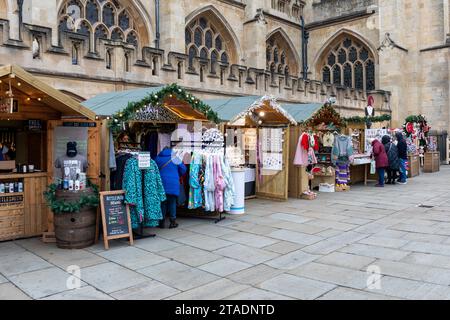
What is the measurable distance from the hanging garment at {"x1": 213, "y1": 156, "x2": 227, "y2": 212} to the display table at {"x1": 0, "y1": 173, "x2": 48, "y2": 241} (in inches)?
117

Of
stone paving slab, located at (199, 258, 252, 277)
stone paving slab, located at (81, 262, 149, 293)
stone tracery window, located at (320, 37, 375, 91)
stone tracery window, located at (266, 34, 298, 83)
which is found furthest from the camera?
stone tracery window, located at (320, 37, 375, 91)

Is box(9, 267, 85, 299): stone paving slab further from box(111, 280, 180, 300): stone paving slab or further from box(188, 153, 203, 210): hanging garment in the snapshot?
box(188, 153, 203, 210): hanging garment

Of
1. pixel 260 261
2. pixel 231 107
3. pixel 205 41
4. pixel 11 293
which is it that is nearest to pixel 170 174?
pixel 260 261

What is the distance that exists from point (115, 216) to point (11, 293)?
7.00 ft

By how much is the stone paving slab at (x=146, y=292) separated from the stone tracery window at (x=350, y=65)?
23095 millimetres

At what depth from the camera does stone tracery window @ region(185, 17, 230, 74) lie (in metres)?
19.3

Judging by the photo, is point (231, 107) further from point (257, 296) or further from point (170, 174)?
point (257, 296)

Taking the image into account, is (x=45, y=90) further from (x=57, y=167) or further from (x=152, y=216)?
(x=152, y=216)

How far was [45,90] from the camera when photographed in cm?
574

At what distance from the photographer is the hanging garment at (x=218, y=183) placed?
783 cm

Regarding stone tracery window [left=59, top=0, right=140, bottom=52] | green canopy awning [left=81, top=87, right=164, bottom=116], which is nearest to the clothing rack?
green canopy awning [left=81, top=87, right=164, bottom=116]

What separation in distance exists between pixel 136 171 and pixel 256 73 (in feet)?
34.6

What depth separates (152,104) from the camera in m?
7.02
